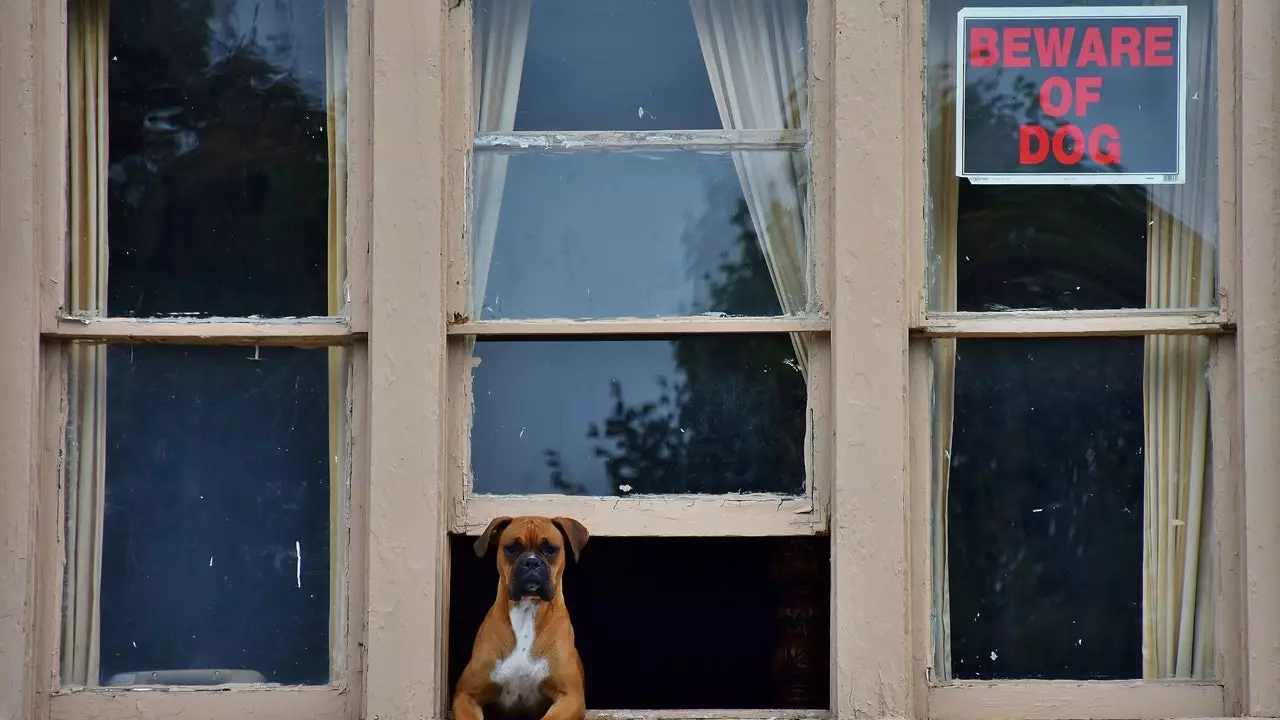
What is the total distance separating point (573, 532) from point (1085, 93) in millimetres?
1712

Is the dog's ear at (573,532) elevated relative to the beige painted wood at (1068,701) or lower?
elevated

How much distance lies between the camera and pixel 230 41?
3625mm

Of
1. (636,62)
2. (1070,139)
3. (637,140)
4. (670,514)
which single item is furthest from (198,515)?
(1070,139)

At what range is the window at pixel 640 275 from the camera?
136 inches

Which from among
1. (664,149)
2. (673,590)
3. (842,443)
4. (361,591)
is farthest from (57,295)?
(673,590)

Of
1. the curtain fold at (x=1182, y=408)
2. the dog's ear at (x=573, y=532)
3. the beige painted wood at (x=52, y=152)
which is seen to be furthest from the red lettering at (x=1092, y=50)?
the beige painted wood at (x=52, y=152)

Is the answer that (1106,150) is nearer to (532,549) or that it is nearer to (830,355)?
(830,355)

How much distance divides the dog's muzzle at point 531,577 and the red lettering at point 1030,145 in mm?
1588

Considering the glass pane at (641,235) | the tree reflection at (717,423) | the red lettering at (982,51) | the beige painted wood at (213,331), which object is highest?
the red lettering at (982,51)

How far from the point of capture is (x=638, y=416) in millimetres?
3523

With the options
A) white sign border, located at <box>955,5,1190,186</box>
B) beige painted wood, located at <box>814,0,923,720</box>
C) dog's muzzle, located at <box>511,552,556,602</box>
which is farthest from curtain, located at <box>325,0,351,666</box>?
white sign border, located at <box>955,5,1190,186</box>

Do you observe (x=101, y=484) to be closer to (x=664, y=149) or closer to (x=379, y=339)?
(x=379, y=339)

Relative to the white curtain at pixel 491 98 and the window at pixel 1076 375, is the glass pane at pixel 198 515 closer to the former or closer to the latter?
the white curtain at pixel 491 98

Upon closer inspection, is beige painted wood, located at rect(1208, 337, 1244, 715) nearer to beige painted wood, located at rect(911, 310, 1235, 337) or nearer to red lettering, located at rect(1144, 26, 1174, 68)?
beige painted wood, located at rect(911, 310, 1235, 337)
